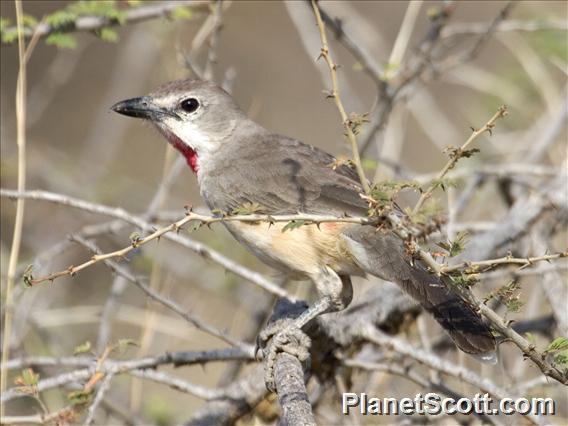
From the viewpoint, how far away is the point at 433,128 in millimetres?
6855

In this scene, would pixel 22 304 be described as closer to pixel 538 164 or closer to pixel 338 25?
pixel 338 25

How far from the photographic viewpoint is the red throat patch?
4.99 m

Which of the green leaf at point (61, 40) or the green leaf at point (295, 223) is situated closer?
the green leaf at point (295, 223)

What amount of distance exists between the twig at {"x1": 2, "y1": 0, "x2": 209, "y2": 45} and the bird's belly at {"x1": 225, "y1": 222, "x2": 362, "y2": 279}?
146 centimetres

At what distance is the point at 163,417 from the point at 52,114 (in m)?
7.40

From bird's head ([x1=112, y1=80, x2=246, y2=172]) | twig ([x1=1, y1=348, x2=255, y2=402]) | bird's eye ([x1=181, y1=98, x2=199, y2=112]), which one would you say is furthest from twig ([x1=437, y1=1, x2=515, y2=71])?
twig ([x1=1, y1=348, x2=255, y2=402])

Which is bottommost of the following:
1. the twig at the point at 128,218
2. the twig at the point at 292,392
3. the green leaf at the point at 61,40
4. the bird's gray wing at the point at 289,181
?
the twig at the point at 292,392

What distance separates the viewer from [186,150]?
5.04 metres

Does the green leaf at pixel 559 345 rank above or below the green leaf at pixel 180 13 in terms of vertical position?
below

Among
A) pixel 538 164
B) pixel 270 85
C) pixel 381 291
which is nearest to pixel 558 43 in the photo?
pixel 538 164

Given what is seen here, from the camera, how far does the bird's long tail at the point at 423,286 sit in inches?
139

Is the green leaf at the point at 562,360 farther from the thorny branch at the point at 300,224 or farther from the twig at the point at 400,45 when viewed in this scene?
the twig at the point at 400,45

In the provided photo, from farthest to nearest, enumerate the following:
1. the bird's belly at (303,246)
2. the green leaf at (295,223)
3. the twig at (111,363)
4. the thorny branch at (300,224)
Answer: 1. the bird's belly at (303,246)
2. the twig at (111,363)
3. the green leaf at (295,223)
4. the thorny branch at (300,224)

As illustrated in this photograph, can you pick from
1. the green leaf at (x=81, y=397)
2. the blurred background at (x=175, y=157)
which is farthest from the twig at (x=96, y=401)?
the blurred background at (x=175, y=157)
